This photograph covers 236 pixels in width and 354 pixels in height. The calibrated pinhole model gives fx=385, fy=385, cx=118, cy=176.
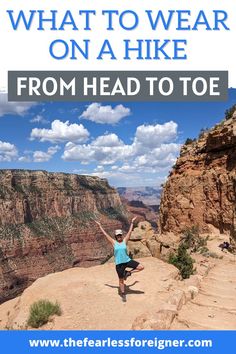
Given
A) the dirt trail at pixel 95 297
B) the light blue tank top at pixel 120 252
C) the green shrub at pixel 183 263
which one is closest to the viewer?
the dirt trail at pixel 95 297

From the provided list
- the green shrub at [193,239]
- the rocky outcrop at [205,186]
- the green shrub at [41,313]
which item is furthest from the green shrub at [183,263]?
the rocky outcrop at [205,186]

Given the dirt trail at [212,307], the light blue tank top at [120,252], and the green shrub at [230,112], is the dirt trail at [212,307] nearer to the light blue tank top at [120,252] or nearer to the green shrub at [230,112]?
the light blue tank top at [120,252]

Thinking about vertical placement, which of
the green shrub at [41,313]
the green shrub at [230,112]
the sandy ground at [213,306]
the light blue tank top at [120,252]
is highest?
the green shrub at [230,112]

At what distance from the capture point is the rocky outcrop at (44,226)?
11200cm

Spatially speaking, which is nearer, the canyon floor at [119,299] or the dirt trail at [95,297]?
the canyon floor at [119,299]

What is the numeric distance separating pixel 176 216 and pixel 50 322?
20.7m

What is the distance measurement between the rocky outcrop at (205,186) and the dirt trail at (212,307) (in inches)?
399

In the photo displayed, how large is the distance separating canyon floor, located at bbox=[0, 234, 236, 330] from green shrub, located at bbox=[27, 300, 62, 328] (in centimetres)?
17

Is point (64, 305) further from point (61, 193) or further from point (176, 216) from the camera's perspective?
point (61, 193)

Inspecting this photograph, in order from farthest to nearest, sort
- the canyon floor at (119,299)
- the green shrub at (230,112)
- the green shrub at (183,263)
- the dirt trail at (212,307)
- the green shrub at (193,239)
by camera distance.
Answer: the green shrub at (230,112)
the green shrub at (193,239)
the green shrub at (183,263)
the canyon floor at (119,299)
the dirt trail at (212,307)

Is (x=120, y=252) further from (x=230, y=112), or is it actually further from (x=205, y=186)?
(x=230, y=112)

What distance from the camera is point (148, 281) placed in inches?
516

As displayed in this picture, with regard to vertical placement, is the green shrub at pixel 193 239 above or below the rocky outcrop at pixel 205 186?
below

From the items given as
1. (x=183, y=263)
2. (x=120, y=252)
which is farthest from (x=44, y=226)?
(x=120, y=252)
